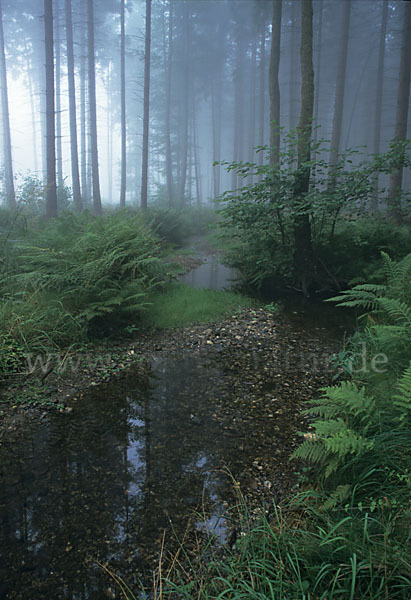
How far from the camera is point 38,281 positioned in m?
6.13

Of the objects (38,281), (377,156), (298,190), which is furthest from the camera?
(298,190)

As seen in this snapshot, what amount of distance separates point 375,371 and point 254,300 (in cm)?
445

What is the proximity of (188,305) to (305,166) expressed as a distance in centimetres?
383

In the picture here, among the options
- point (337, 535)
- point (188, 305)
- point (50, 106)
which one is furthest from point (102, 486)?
point (50, 106)

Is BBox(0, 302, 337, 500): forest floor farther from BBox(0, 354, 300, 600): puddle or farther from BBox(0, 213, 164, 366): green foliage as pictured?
BBox(0, 213, 164, 366): green foliage

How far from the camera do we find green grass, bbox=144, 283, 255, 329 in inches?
271

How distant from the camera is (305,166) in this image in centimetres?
762

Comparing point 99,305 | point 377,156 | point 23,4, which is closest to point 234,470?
point 99,305

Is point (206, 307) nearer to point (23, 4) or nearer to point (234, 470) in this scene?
point (234, 470)

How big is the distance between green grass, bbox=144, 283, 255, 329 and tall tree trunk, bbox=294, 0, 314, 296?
5.21ft

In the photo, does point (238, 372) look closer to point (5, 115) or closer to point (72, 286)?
point (72, 286)

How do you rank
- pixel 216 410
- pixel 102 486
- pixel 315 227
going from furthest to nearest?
1. pixel 315 227
2. pixel 216 410
3. pixel 102 486

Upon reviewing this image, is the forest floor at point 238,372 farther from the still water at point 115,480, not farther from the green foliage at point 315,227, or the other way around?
the green foliage at point 315,227

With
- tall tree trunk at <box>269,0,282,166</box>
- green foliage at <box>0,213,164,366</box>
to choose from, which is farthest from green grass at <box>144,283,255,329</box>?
tall tree trunk at <box>269,0,282,166</box>
